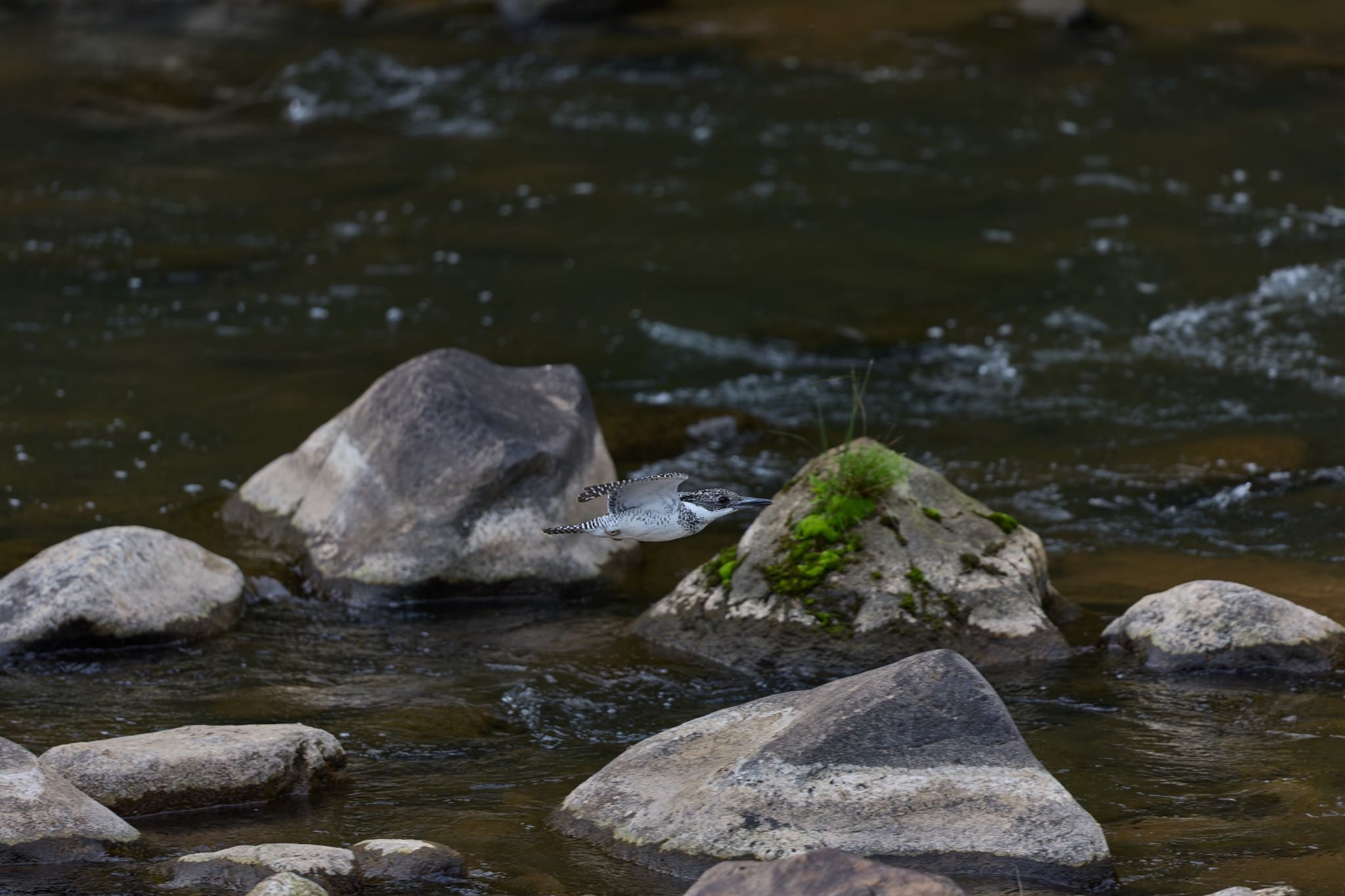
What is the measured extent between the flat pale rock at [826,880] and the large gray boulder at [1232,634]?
291cm

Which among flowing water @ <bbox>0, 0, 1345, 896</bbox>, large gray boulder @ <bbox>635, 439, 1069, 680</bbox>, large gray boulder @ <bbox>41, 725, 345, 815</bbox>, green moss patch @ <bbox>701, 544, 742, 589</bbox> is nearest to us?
large gray boulder @ <bbox>41, 725, 345, 815</bbox>

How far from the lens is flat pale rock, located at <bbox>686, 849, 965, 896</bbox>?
15.0ft

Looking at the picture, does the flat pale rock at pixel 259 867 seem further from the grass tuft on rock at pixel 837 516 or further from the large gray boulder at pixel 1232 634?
the large gray boulder at pixel 1232 634

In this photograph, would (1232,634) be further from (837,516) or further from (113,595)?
(113,595)

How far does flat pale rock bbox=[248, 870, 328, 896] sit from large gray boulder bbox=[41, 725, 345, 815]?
1.04 metres

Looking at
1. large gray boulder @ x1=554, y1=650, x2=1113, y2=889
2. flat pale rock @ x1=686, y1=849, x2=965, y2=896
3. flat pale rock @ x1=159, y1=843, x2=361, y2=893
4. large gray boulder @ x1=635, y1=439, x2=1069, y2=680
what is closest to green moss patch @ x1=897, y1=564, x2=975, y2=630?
large gray boulder @ x1=635, y1=439, x2=1069, y2=680

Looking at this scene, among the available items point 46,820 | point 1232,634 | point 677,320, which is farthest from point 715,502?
point 677,320

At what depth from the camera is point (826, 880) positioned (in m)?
4.61

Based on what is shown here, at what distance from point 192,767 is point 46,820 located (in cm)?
59

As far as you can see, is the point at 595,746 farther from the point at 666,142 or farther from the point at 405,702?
the point at 666,142

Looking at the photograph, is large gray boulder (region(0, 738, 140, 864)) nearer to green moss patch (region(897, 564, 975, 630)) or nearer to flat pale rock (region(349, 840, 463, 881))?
flat pale rock (region(349, 840, 463, 881))

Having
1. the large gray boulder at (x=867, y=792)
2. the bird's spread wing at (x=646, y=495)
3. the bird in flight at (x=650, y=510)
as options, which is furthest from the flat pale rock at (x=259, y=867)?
the bird's spread wing at (x=646, y=495)

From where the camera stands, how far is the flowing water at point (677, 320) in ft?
21.6

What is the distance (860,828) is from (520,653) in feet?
8.90
